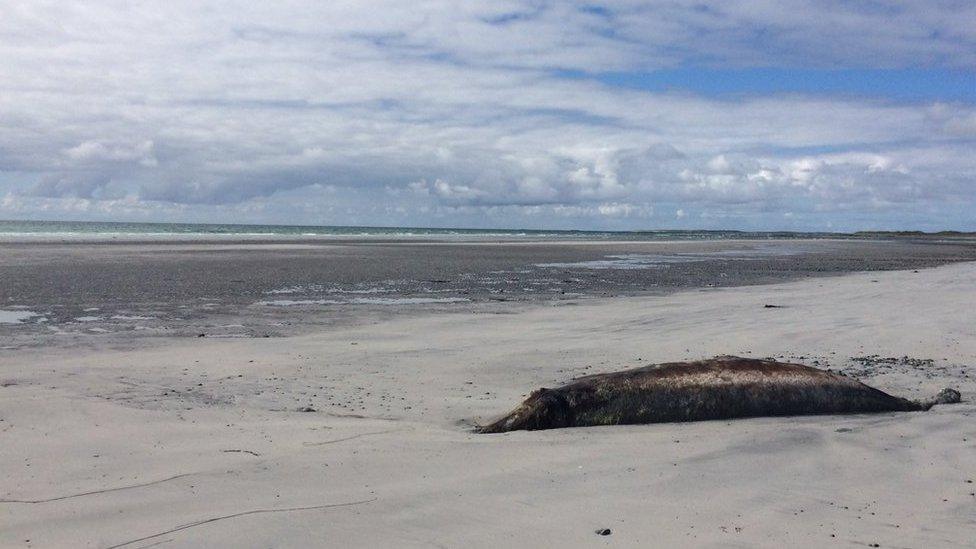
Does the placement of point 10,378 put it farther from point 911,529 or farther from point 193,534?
point 911,529

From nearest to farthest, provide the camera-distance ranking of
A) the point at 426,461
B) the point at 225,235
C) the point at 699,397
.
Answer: the point at 426,461 < the point at 699,397 < the point at 225,235

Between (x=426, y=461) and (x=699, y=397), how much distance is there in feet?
8.81

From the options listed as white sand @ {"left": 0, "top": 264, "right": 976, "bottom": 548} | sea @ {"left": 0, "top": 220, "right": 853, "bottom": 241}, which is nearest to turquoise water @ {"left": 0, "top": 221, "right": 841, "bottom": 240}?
sea @ {"left": 0, "top": 220, "right": 853, "bottom": 241}

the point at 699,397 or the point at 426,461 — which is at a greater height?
the point at 699,397

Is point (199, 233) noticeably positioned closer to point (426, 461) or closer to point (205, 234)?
point (205, 234)

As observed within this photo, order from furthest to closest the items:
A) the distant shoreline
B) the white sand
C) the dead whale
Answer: the distant shoreline → the dead whale → the white sand

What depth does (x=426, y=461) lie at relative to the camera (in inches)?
204

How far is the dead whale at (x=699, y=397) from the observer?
632 centimetres

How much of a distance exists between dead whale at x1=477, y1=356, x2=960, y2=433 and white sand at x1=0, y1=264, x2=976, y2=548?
23 cm

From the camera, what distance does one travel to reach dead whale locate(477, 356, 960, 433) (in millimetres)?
6324

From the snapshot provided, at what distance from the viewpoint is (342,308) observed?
15.2 m

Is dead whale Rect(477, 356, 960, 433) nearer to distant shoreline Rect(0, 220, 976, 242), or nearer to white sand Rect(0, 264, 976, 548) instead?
white sand Rect(0, 264, 976, 548)

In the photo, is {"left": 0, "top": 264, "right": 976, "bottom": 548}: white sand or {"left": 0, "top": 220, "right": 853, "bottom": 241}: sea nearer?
{"left": 0, "top": 264, "right": 976, "bottom": 548}: white sand

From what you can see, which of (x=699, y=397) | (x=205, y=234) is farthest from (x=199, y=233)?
(x=699, y=397)
